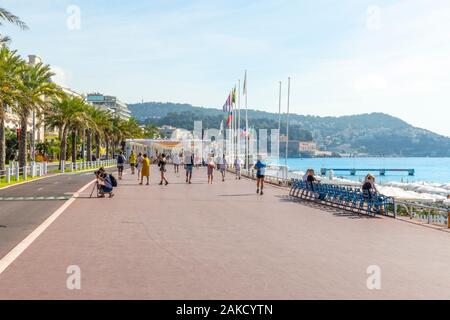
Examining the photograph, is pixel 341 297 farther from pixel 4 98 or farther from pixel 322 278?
pixel 4 98

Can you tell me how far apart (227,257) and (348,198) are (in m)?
10.4

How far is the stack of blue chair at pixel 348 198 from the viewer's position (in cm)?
1715

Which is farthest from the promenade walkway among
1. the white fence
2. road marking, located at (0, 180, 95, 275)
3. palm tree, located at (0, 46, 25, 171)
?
the white fence

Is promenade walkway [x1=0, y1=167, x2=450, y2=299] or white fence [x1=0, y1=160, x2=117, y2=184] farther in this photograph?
white fence [x1=0, y1=160, x2=117, y2=184]

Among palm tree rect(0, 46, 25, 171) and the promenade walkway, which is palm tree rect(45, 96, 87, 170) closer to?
palm tree rect(0, 46, 25, 171)

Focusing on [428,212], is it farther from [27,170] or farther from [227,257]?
[27,170]

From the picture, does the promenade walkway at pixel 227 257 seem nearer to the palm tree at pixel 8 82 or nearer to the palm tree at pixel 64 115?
the palm tree at pixel 8 82

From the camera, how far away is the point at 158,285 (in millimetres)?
7121

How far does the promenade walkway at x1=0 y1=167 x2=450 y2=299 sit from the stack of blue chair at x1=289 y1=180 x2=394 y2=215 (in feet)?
3.65

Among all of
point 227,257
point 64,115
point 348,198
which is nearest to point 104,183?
point 348,198

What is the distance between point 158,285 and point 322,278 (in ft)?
7.37

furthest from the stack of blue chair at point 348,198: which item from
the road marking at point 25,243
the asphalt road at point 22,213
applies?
the asphalt road at point 22,213

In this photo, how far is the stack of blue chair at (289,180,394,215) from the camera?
1715 centimetres

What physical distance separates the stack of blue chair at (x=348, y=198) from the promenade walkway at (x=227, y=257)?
111cm
